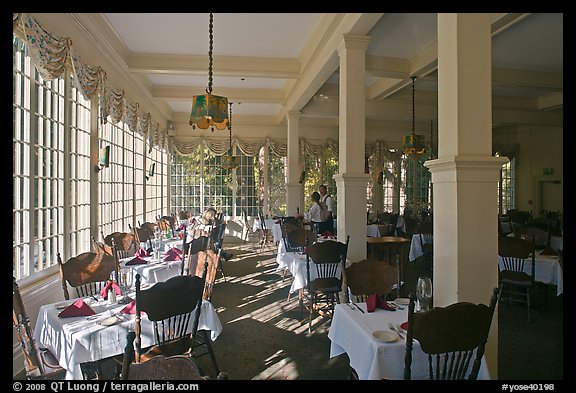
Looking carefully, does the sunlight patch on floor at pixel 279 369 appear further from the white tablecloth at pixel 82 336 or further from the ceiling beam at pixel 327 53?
the ceiling beam at pixel 327 53

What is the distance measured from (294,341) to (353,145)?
2634 millimetres

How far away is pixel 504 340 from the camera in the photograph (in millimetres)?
3971

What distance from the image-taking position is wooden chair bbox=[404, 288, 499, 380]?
77.5 inches

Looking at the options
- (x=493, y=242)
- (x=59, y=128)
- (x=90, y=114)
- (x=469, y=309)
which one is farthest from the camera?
(x=90, y=114)

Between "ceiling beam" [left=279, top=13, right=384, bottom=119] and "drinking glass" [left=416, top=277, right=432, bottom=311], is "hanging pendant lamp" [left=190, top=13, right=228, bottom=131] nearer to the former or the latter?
"ceiling beam" [left=279, top=13, right=384, bottom=119]

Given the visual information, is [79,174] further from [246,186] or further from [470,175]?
[246,186]

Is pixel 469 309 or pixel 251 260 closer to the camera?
pixel 469 309

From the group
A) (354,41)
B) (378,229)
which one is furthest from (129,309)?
(378,229)

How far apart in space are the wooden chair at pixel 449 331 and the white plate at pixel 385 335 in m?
0.19

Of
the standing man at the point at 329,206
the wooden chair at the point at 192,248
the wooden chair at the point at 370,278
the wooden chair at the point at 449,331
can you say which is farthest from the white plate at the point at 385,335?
the standing man at the point at 329,206
